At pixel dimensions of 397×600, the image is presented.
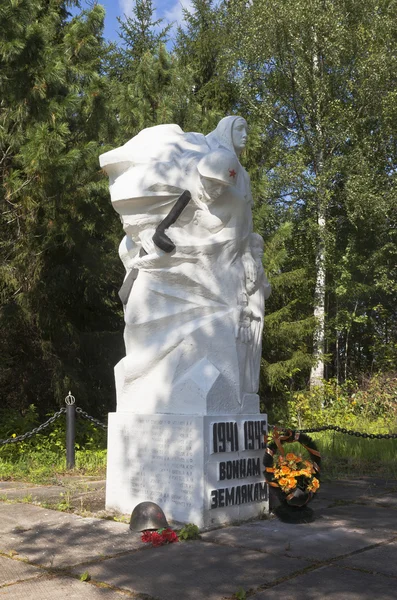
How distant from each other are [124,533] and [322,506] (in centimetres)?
178

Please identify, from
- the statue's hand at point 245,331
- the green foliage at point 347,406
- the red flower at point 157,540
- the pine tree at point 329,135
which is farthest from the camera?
the pine tree at point 329,135

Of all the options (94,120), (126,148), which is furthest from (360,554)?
(94,120)

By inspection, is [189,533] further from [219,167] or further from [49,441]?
[49,441]

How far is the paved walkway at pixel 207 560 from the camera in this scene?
10.7 ft

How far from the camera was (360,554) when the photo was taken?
3.93 metres

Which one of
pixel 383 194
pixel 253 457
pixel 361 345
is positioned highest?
pixel 383 194

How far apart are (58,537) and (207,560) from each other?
1.11 meters

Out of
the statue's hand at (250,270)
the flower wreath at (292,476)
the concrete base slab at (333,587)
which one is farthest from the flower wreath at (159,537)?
the statue's hand at (250,270)

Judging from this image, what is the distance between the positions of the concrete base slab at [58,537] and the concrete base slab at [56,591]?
0.34 m

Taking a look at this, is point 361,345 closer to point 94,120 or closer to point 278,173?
point 278,173

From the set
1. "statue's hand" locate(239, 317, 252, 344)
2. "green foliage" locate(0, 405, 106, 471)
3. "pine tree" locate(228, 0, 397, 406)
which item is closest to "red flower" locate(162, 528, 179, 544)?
"statue's hand" locate(239, 317, 252, 344)

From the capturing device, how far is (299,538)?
4344 mm

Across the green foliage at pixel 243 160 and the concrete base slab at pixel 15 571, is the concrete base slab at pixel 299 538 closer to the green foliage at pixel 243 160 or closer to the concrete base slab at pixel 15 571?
the concrete base slab at pixel 15 571

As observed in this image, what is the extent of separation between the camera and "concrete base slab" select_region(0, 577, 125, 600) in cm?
317
